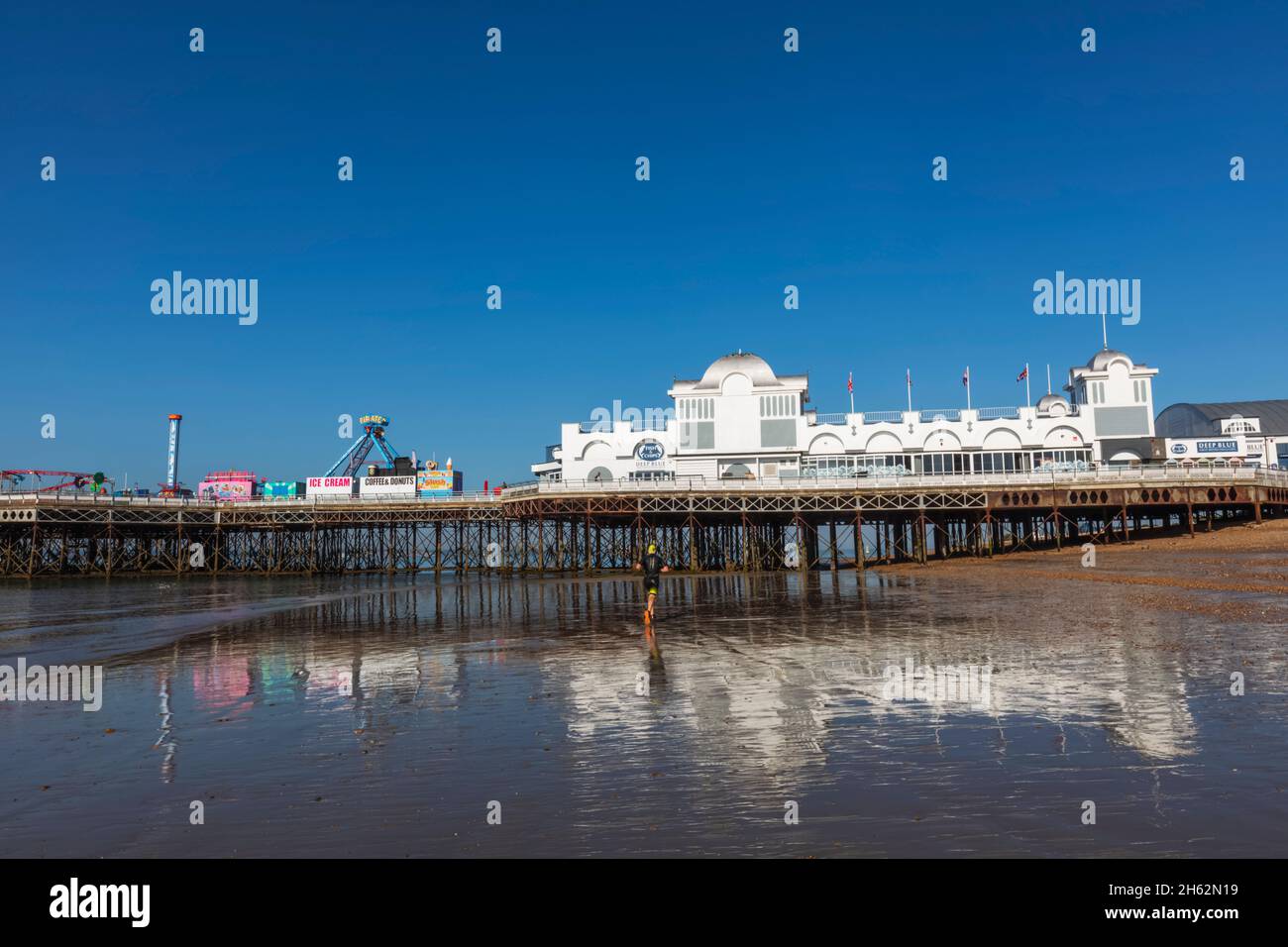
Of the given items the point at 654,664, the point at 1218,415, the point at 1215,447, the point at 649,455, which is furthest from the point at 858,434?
the point at 1218,415

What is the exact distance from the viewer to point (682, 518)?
167 feet

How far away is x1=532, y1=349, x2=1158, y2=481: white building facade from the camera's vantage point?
52.4 metres

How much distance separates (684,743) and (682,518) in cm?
4392

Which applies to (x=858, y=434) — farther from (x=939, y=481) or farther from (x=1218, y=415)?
(x=1218, y=415)

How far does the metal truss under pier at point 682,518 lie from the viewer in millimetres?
45031

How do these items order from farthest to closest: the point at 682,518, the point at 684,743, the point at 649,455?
the point at 649,455, the point at 682,518, the point at 684,743

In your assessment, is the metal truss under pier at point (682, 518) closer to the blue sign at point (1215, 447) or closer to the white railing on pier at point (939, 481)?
the white railing on pier at point (939, 481)

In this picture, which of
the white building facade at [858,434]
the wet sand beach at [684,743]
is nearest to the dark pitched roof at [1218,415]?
the white building facade at [858,434]

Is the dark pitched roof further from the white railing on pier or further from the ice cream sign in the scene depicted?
the ice cream sign

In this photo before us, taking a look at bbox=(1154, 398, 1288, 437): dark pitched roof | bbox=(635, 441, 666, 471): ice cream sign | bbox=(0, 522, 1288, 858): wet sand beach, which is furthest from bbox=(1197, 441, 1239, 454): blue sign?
bbox=(0, 522, 1288, 858): wet sand beach

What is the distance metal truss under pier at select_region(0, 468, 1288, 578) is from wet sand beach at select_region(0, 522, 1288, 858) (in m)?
30.2
